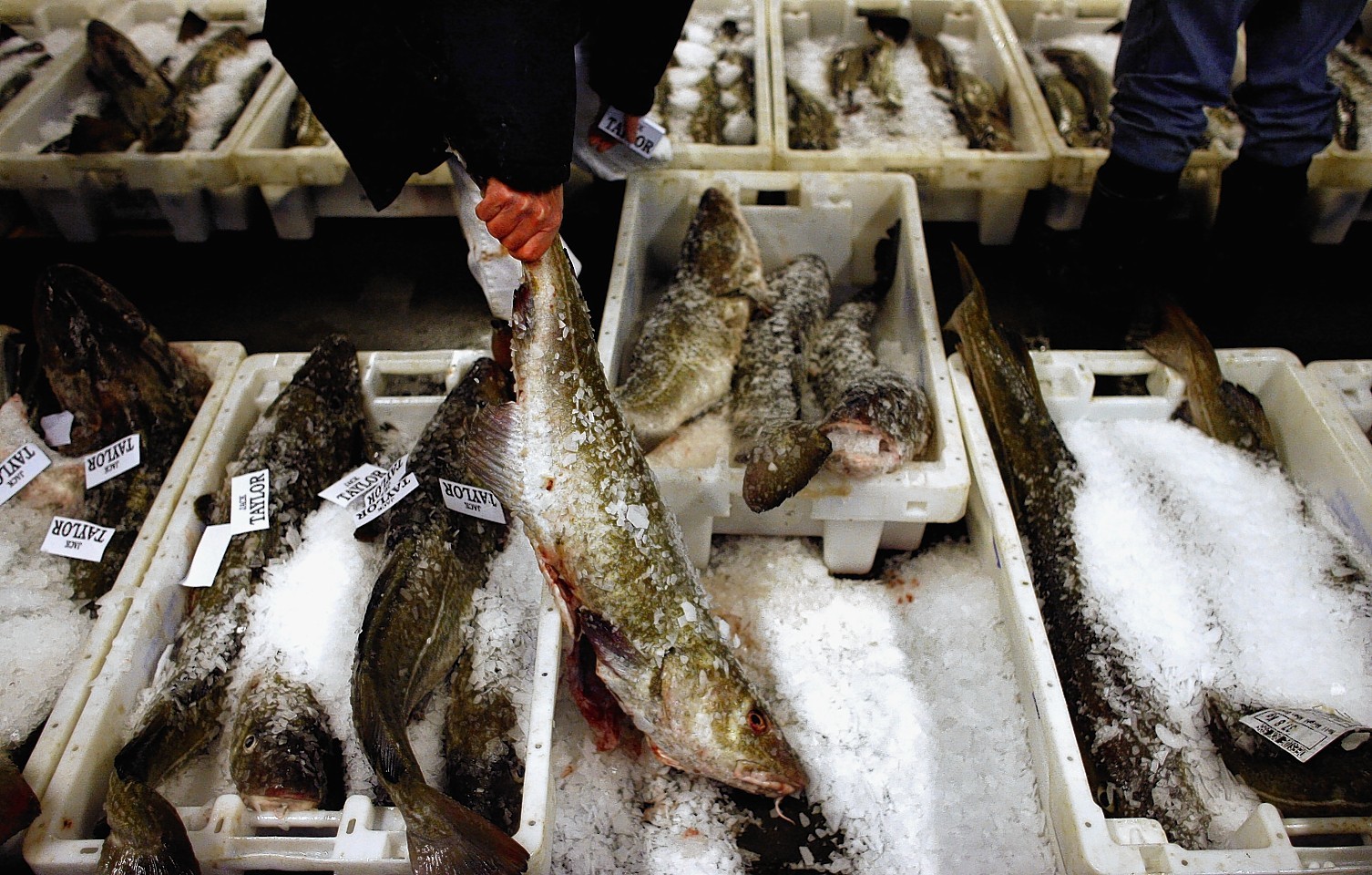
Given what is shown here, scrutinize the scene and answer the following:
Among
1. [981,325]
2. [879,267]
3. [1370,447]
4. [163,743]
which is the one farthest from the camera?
[879,267]

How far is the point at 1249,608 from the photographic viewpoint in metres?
2.42

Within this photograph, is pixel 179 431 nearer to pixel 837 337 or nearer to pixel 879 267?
pixel 837 337

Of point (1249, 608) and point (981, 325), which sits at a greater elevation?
point (981, 325)

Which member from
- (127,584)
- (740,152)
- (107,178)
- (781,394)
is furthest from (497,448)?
(107,178)

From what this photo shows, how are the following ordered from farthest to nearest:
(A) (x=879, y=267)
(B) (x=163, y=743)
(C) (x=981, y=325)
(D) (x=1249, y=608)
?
(A) (x=879, y=267) < (C) (x=981, y=325) < (D) (x=1249, y=608) < (B) (x=163, y=743)

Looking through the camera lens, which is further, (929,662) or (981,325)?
(981,325)

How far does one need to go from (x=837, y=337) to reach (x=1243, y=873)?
1.92m

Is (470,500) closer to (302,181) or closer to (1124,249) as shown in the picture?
(302,181)

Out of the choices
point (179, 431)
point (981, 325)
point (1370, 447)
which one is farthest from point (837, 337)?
point (179, 431)

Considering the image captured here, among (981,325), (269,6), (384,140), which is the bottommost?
(981,325)

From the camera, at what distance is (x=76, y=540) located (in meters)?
2.60

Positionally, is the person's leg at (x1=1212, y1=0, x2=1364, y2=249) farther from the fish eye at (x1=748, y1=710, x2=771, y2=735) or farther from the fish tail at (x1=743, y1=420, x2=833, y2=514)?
the fish eye at (x1=748, y1=710, x2=771, y2=735)

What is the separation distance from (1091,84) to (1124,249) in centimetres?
123

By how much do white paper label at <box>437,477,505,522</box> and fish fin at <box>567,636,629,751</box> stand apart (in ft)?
1.52
